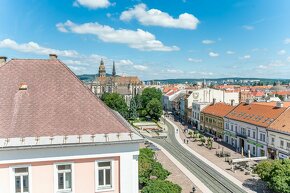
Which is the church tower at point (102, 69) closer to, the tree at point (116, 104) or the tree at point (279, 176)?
the tree at point (116, 104)

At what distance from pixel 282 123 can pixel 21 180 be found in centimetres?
4822

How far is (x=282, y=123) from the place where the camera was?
50906 mm

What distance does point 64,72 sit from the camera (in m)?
15.7

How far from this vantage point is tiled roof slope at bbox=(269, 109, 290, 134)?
161 feet

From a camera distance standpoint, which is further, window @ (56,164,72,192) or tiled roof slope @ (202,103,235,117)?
tiled roof slope @ (202,103,235,117)

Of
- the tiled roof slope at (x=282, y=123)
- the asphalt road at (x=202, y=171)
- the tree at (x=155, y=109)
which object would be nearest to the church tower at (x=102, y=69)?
the tree at (x=155, y=109)

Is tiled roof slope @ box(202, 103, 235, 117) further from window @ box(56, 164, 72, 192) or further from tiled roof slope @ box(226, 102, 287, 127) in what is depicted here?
window @ box(56, 164, 72, 192)

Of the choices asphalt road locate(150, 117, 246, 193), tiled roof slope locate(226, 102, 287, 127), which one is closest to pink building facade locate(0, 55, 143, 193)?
asphalt road locate(150, 117, 246, 193)

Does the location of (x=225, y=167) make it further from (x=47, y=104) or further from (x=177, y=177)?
(x=47, y=104)

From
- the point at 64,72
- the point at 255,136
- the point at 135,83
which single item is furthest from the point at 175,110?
the point at 64,72

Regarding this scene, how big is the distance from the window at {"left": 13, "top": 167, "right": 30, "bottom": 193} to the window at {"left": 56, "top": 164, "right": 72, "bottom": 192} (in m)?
1.42

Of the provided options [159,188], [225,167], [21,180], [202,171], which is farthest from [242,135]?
[21,180]

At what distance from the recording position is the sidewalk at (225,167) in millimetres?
39406

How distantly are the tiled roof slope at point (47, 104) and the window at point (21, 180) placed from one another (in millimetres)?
1751
